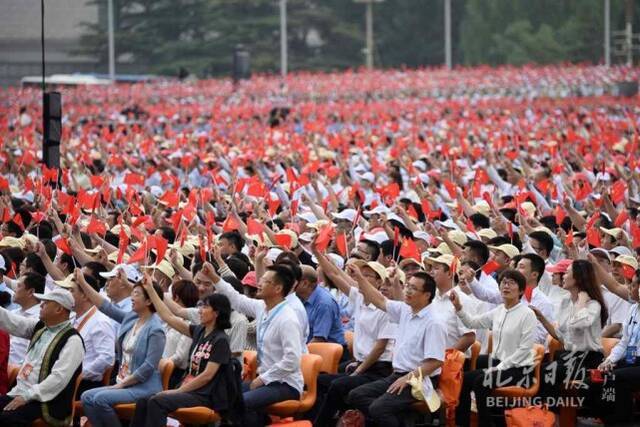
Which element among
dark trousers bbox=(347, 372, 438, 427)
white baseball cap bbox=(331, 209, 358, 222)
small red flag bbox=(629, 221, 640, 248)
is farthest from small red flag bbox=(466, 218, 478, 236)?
dark trousers bbox=(347, 372, 438, 427)

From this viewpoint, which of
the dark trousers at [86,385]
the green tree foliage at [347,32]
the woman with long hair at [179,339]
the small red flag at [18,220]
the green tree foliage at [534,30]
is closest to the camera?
the woman with long hair at [179,339]

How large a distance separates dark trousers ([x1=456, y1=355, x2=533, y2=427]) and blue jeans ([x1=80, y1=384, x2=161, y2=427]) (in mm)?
2232

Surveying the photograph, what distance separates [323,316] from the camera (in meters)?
11.3

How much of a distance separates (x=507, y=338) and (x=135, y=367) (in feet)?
8.01

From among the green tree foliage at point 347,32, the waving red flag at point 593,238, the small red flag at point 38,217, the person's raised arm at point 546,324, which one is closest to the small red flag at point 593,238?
the waving red flag at point 593,238

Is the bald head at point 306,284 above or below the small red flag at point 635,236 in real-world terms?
below

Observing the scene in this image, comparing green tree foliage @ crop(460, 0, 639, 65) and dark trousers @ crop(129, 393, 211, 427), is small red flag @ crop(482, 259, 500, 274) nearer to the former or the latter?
dark trousers @ crop(129, 393, 211, 427)

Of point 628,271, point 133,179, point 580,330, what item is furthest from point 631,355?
point 133,179

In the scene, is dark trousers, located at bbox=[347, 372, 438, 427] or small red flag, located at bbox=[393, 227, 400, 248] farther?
A: small red flag, located at bbox=[393, 227, 400, 248]

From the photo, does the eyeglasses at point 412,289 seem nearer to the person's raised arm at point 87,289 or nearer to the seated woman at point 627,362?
the seated woman at point 627,362

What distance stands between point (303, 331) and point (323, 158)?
1307 cm

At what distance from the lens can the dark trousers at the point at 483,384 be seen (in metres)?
10.5

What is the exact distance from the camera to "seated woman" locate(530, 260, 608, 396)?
10.9 metres

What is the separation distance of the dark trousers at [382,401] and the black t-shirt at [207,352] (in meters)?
1.02
